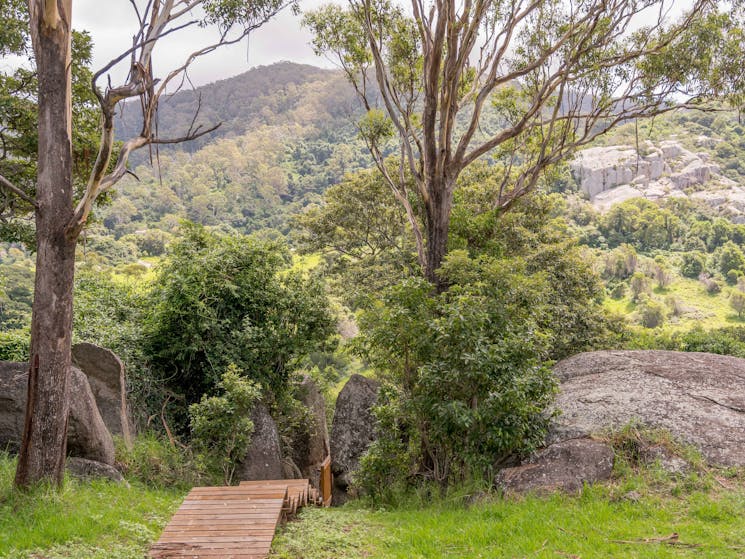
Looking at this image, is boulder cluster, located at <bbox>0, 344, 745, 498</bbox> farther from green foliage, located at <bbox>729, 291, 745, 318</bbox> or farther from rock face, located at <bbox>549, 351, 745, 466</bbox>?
green foliage, located at <bbox>729, 291, 745, 318</bbox>

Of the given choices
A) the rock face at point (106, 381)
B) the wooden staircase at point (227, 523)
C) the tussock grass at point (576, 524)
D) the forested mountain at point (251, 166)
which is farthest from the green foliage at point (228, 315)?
the forested mountain at point (251, 166)

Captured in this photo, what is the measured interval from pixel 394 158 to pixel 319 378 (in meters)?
10.2

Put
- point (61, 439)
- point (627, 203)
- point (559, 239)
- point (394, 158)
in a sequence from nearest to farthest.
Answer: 1. point (61, 439)
2. point (559, 239)
3. point (394, 158)
4. point (627, 203)

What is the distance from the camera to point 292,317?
44.6ft

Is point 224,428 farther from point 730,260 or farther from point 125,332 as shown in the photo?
point 730,260

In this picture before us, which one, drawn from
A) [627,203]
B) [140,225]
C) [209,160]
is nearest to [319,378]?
[140,225]

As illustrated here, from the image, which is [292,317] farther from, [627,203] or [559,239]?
[627,203]

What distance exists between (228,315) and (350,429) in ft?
12.7

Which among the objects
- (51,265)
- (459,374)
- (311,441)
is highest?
(51,265)

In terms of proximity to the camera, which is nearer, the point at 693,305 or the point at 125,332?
the point at 125,332

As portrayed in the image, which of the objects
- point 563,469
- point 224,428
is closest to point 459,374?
point 563,469

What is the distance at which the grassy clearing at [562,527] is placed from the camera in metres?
5.80

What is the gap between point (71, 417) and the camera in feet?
27.5

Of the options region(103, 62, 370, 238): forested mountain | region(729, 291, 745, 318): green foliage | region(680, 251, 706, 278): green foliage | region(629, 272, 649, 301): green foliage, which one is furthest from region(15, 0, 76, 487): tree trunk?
region(680, 251, 706, 278): green foliage
